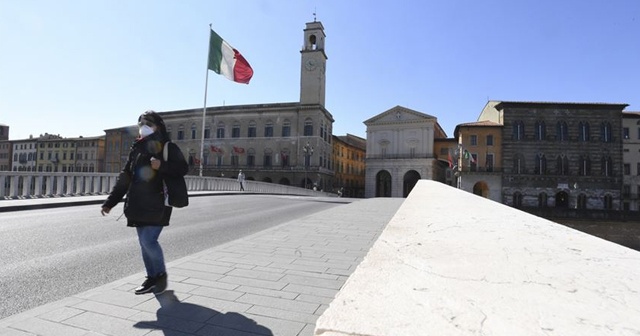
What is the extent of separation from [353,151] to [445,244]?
260 feet

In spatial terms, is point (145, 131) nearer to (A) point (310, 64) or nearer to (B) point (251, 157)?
(A) point (310, 64)

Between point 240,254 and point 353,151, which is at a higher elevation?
point 353,151

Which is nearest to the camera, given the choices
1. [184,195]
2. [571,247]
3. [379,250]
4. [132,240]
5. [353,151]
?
[571,247]

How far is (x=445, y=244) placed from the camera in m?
2.67

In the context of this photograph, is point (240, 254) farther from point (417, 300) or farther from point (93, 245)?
point (417, 300)

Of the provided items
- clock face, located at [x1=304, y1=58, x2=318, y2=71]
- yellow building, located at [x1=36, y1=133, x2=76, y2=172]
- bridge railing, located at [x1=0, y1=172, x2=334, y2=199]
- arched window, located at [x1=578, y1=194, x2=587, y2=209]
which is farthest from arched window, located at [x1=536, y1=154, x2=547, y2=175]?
yellow building, located at [x1=36, y1=133, x2=76, y2=172]

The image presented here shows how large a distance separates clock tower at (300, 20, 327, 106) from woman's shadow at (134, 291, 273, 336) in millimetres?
58147

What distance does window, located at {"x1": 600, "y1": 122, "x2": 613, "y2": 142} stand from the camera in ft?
160

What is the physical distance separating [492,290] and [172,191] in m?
3.02

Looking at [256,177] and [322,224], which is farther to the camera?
[256,177]

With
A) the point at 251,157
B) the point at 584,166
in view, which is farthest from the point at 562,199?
the point at 251,157

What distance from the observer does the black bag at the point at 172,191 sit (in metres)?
3.57

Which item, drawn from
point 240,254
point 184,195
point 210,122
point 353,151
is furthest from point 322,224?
point 353,151

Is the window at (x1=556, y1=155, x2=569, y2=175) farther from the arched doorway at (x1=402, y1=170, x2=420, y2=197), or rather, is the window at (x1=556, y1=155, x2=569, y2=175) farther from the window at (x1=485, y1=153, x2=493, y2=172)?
the arched doorway at (x1=402, y1=170, x2=420, y2=197)
